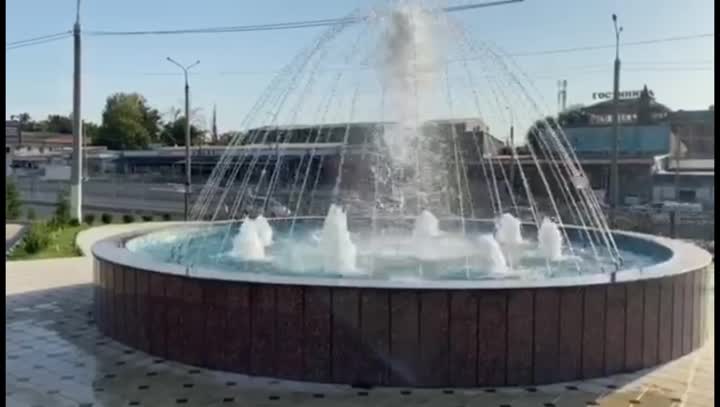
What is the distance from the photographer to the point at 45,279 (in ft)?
34.9

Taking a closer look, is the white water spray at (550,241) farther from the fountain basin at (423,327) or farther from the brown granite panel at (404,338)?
the brown granite panel at (404,338)

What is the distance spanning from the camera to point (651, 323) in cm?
590

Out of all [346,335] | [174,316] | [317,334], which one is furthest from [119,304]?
[346,335]

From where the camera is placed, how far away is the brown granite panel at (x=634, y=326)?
575 centimetres

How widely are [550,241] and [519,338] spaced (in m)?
4.60

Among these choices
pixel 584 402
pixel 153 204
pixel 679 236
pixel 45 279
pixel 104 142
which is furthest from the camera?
pixel 104 142

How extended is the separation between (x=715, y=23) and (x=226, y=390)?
426cm

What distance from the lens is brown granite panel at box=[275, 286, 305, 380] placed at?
217 inches

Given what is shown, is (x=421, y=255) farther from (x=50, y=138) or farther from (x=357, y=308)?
(x=50, y=138)

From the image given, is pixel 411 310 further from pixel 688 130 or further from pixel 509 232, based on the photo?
pixel 688 130

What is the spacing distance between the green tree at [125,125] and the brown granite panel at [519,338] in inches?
2360

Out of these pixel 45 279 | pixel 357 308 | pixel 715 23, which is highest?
pixel 715 23

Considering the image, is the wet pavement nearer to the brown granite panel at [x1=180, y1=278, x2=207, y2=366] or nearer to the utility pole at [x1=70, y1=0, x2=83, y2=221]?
the brown granite panel at [x1=180, y1=278, x2=207, y2=366]

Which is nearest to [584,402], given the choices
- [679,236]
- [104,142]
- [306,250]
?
[306,250]
